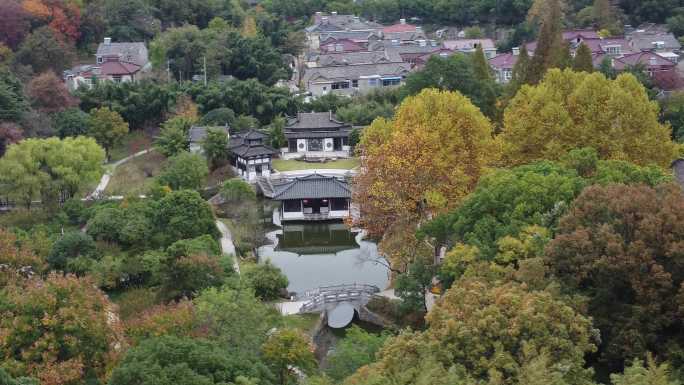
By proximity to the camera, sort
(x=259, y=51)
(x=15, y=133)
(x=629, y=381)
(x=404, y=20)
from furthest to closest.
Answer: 1. (x=404, y=20)
2. (x=259, y=51)
3. (x=15, y=133)
4. (x=629, y=381)

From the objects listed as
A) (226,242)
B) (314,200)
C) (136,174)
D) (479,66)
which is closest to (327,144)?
(479,66)

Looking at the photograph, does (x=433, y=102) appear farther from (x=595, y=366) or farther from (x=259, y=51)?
(x=259, y=51)

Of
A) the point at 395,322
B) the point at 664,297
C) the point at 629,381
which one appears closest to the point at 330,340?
the point at 395,322

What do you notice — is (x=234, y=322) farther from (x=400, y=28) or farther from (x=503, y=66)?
(x=400, y=28)

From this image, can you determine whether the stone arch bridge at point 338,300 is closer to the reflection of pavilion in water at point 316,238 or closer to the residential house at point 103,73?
the reflection of pavilion in water at point 316,238

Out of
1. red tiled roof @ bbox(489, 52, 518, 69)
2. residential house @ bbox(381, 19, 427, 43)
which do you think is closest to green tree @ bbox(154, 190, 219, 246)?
red tiled roof @ bbox(489, 52, 518, 69)

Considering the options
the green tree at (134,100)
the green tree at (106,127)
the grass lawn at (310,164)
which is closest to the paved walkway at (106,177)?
the green tree at (106,127)
